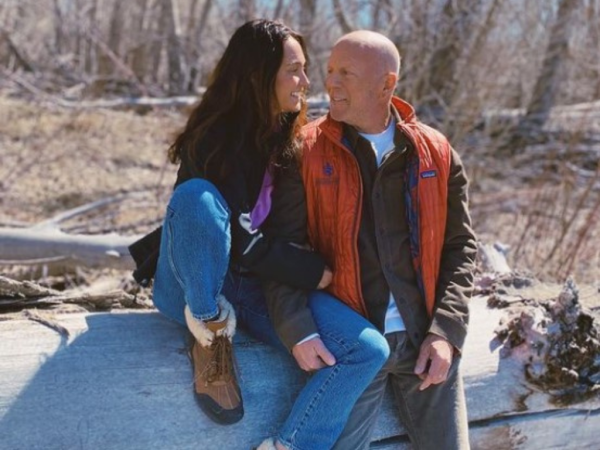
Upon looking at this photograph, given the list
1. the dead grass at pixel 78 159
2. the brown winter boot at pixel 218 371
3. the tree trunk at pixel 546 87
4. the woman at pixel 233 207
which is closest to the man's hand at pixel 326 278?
the woman at pixel 233 207

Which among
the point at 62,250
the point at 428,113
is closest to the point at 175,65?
the point at 428,113

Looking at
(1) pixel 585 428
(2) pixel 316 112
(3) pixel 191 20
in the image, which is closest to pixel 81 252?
(2) pixel 316 112

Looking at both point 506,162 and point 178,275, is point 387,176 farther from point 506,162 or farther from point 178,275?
point 506,162

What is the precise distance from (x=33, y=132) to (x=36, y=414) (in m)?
6.55

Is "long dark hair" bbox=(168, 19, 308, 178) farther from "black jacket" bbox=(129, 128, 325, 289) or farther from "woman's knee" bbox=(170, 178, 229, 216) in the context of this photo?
"woman's knee" bbox=(170, 178, 229, 216)

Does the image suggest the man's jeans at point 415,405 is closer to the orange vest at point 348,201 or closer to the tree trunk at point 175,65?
the orange vest at point 348,201

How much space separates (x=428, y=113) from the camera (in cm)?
712

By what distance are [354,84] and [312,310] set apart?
70cm

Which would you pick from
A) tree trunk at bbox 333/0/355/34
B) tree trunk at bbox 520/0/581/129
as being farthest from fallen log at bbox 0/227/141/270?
tree trunk at bbox 520/0/581/129

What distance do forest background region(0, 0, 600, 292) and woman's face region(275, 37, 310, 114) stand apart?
10.3ft

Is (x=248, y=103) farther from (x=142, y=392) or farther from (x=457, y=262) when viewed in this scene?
(x=142, y=392)

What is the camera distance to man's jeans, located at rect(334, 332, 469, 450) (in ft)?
8.36

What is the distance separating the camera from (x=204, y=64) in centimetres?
889

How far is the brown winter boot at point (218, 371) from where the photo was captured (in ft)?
8.19
